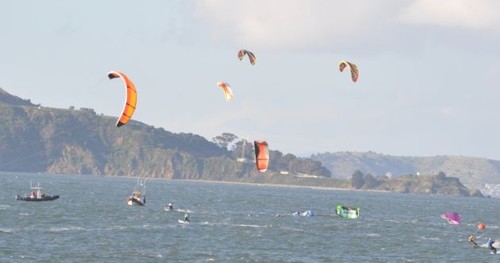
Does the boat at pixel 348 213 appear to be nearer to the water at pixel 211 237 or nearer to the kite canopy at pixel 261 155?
the water at pixel 211 237

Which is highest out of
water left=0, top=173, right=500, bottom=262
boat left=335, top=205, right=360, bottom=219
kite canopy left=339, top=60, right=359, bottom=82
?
kite canopy left=339, top=60, right=359, bottom=82

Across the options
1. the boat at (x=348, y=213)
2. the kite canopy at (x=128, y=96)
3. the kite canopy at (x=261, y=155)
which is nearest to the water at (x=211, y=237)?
the boat at (x=348, y=213)

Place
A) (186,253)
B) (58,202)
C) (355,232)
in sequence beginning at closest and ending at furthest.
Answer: (186,253) < (355,232) < (58,202)

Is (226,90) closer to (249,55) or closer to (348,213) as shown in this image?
(249,55)

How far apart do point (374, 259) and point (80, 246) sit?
75.6 ft

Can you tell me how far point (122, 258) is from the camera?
85.4 m

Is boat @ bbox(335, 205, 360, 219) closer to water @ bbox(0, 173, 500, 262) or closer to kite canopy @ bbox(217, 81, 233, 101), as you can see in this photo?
water @ bbox(0, 173, 500, 262)

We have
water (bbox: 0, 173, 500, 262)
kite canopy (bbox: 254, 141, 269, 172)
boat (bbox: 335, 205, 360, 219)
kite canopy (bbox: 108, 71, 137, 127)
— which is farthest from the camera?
boat (bbox: 335, 205, 360, 219)

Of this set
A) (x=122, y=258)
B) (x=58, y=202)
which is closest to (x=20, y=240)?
(x=122, y=258)

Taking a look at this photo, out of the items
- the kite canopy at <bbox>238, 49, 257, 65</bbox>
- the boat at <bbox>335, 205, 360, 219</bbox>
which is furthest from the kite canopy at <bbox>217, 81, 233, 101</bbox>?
the boat at <bbox>335, 205, 360, 219</bbox>

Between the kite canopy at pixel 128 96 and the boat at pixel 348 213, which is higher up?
the kite canopy at pixel 128 96

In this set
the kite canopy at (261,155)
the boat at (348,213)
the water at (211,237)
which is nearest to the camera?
the kite canopy at (261,155)

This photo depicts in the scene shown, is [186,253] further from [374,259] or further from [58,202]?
[58,202]

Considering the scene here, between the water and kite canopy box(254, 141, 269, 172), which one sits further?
the water
